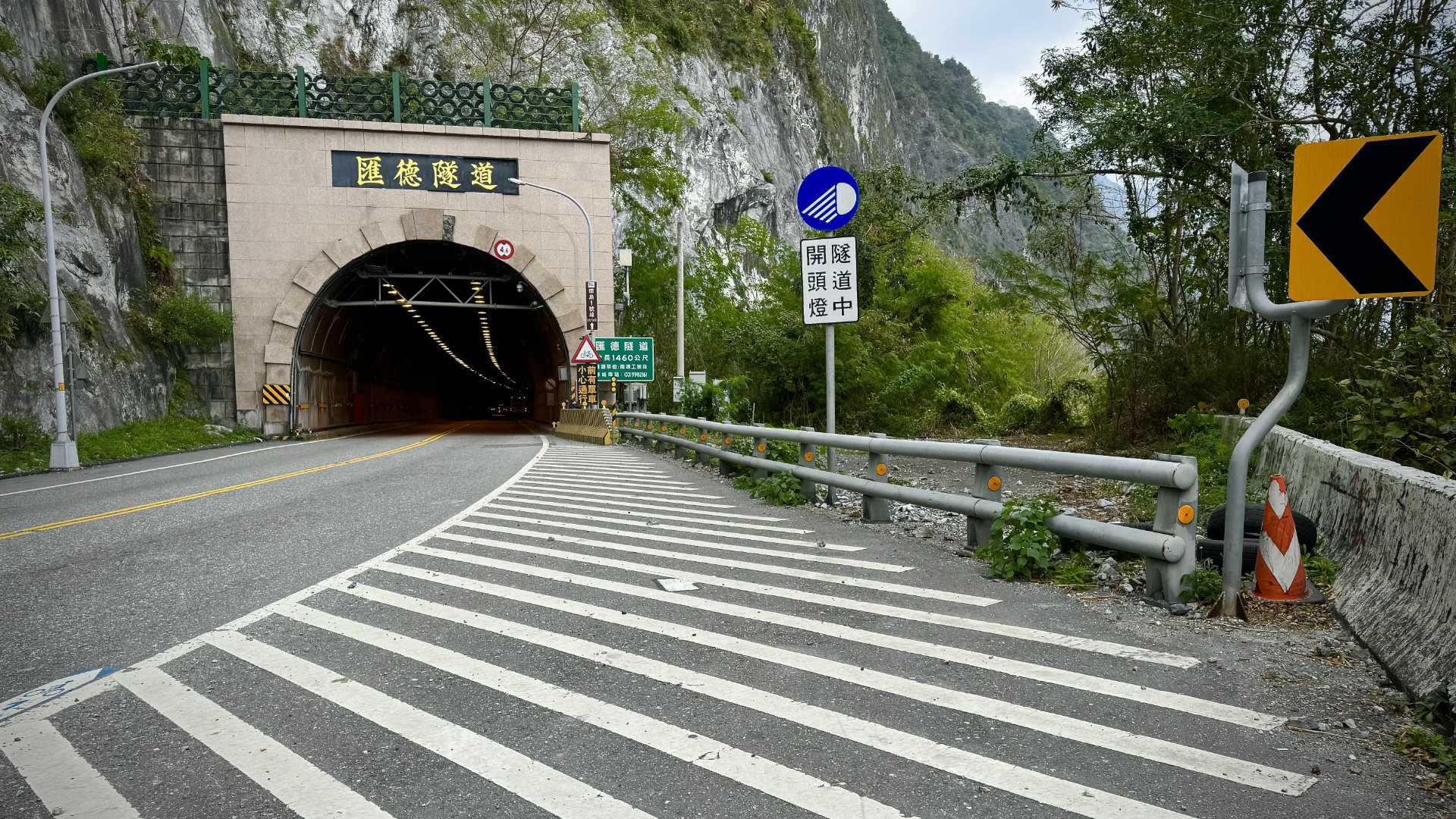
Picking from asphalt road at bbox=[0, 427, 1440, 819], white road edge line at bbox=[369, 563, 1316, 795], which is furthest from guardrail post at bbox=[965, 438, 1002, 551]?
white road edge line at bbox=[369, 563, 1316, 795]

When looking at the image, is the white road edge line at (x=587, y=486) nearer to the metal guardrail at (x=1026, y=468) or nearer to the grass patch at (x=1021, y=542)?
the metal guardrail at (x=1026, y=468)

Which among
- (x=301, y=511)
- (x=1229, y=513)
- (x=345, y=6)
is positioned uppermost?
(x=345, y=6)

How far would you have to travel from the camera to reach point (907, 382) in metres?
23.8

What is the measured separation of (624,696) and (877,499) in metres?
5.20

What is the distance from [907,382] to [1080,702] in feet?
67.5

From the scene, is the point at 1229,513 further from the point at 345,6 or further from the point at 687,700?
the point at 345,6

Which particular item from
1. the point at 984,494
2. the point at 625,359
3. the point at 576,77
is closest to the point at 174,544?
the point at 984,494

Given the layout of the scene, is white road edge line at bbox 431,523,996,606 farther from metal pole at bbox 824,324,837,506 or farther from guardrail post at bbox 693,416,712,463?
guardrail post at bbox 693,416,712,463

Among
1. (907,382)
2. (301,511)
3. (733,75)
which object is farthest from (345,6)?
(301,511)

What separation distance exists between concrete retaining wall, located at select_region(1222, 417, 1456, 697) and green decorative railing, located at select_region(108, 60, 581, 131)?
3014cm

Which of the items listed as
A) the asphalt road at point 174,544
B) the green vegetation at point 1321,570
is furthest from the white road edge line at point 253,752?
the green vegetation at point 1321,570

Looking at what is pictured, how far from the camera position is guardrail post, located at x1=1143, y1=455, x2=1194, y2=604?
4.91m

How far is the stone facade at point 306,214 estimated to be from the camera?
29344mm

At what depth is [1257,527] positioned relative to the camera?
565cm
